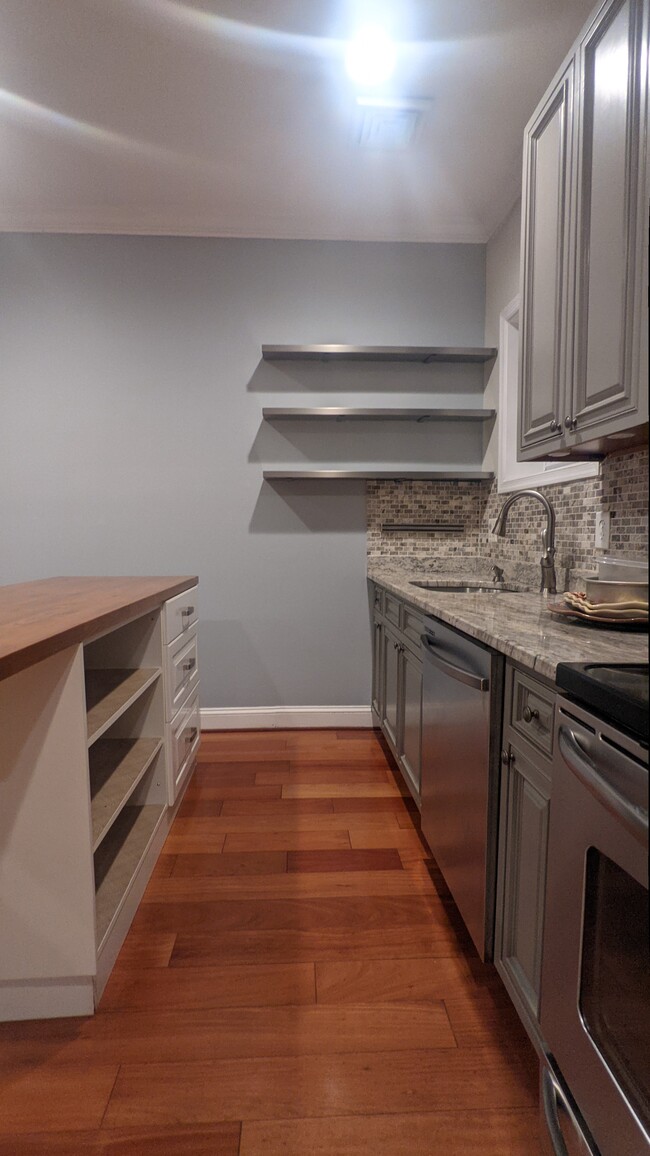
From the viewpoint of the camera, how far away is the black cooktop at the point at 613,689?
750 millimetres

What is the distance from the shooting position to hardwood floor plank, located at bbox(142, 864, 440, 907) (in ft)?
6.02

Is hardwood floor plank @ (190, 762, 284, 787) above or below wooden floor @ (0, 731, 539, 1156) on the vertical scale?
above

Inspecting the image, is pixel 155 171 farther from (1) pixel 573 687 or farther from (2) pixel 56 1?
(1) pixel 573 687

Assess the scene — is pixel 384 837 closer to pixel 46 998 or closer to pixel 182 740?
pixel 182 740

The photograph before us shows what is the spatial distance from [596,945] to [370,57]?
257 cm

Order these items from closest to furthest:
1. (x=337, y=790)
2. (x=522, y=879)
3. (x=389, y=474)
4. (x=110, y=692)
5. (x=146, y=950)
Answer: (x=522, y=879) → (x=146, y=950) → (x=110, y=692) → (x=337, y=790) → (x=389, y=474)

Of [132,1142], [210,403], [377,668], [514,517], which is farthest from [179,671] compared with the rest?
[514,517]

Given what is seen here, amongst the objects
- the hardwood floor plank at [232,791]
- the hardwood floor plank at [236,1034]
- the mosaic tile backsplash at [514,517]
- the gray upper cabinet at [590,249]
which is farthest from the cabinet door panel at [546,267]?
the hardwood floor plank at [232,791]

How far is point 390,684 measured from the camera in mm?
2795

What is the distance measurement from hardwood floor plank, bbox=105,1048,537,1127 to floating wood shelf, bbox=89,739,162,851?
51 centimetres

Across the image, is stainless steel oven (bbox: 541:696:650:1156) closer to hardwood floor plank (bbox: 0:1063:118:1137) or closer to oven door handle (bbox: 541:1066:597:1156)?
oven door handle (bbox: 541:1066:597:1156)

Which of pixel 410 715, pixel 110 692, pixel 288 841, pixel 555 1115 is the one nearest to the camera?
pixel 555 1115

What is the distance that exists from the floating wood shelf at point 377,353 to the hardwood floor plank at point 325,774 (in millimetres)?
2069

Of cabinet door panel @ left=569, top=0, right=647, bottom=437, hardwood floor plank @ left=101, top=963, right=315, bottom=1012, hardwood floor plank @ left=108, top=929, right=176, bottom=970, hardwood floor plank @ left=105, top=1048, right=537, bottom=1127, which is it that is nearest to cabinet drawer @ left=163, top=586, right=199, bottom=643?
hardwood floor plank @ left=108, top=929, right=176, bottom=970
